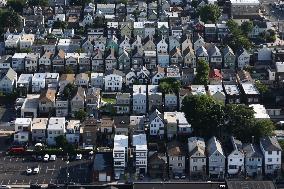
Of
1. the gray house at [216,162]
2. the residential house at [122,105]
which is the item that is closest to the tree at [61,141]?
the residential house at [122,105]

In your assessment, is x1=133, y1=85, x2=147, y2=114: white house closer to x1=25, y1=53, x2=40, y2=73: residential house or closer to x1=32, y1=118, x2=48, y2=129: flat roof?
x1=32, y1=118, x2=48, y2=129: flat roof

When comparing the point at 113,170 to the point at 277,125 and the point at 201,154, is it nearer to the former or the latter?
the point at 201,154

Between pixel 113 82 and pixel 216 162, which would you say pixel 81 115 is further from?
pixel 216 162

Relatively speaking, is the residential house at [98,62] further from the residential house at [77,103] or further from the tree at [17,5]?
the tree at [17,5]

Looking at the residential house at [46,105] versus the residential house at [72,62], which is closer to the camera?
the residential house at [46,105]

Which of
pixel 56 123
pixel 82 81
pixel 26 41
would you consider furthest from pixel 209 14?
pixel 56 123

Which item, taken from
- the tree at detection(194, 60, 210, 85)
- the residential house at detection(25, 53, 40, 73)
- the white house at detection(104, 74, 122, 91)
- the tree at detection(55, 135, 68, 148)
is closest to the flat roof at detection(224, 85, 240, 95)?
the tree at detection(194, 60, 210, 85)
